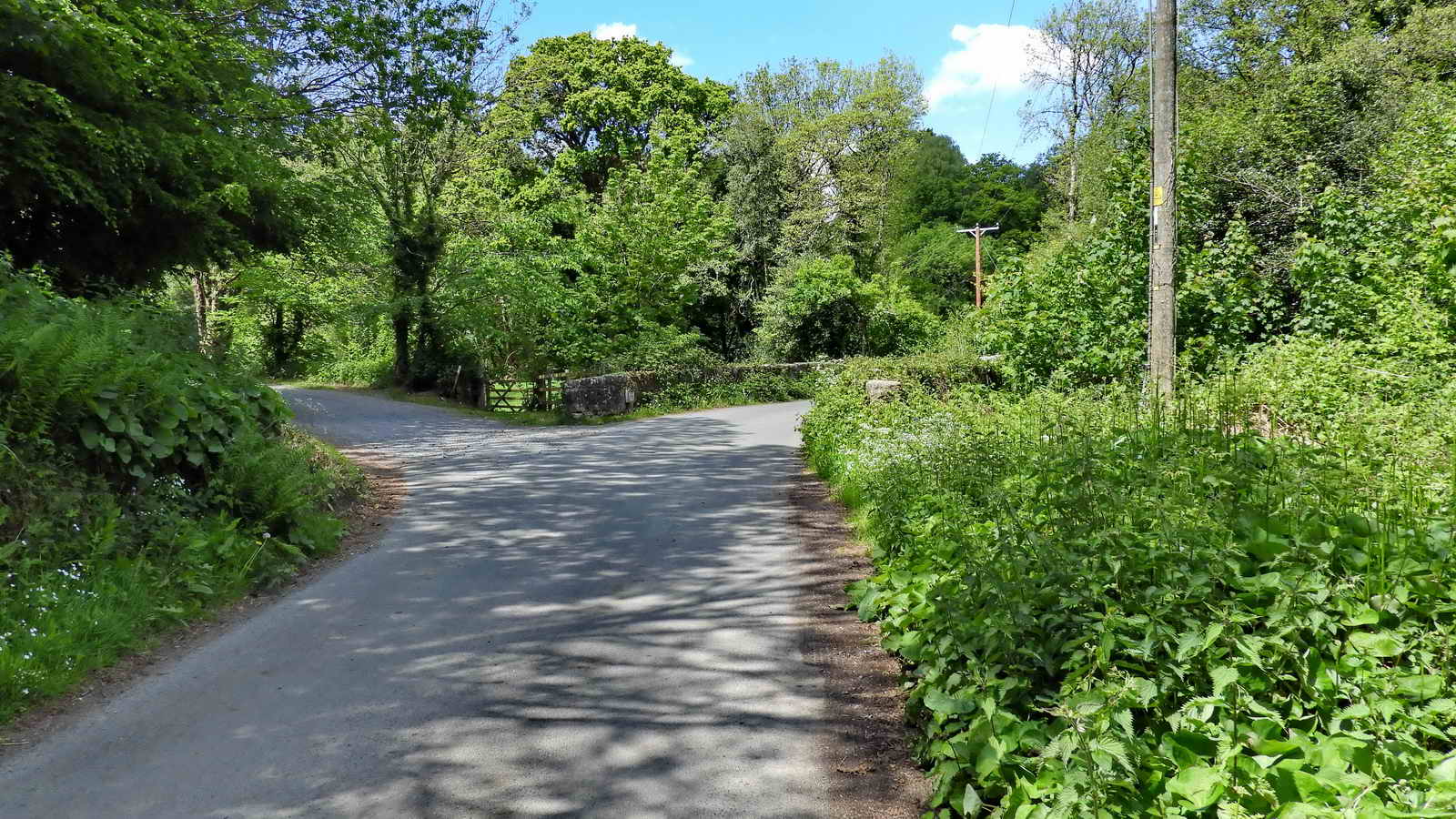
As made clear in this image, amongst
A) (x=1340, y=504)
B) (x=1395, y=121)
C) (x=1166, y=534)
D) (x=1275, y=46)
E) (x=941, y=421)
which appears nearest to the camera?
(x=1166, y=534)

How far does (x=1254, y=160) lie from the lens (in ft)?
62.7

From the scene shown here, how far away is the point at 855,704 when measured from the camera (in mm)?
4828

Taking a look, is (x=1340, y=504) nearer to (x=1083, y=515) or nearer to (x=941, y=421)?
(x=1083, y=515)

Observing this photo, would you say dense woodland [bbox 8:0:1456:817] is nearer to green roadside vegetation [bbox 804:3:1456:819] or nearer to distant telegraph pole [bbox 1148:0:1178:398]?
green roadside vegetation [bbox 804:3:1456:819]

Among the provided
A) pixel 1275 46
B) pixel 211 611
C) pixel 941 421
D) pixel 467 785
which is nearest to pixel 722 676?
pixel 467 785

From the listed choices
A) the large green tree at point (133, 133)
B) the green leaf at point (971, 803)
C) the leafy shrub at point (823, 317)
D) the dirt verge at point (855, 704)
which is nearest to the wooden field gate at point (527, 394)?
the large green tree at point (133, 133)

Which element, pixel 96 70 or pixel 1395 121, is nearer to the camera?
pixel 96 70

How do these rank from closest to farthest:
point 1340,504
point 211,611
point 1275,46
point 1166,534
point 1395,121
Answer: point 1166,534, point 1340,504, point 211,611, point 1395,121, point 1275,46

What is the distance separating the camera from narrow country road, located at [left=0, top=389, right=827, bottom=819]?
3.82 metres

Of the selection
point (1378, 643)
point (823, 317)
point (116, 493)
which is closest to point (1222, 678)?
point (1378, 643)

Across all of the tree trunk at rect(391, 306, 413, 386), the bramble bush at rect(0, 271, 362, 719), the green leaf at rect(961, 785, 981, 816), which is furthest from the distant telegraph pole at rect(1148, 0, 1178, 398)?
the tree trunk at rect(391, 306, 413, 386)

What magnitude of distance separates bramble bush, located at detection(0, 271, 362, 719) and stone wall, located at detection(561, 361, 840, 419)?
13024 mm

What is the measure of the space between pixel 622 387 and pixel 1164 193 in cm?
1543

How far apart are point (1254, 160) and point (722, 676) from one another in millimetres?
18726
